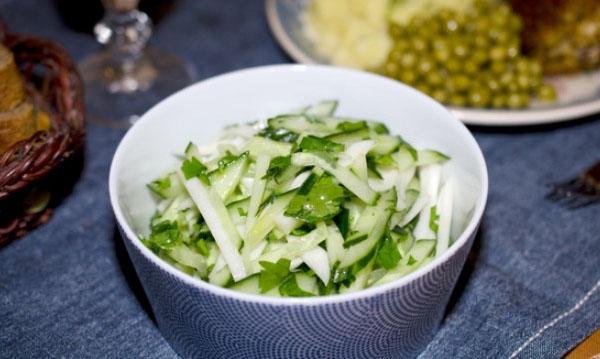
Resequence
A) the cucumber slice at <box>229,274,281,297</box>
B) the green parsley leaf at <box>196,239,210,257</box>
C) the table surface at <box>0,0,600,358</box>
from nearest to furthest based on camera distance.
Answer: the cucumber slice at <box>229,274,281,297</box> < the green parsley leaf at <box>196,239,210,257</box> < the table surface at <box>0,0,600,358</box>

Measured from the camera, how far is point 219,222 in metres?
1.21

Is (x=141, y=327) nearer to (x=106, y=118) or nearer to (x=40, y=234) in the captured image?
(x=40, y=234)

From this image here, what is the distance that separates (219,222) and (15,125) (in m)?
0.58

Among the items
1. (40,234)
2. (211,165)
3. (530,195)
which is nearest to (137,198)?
(211,165)

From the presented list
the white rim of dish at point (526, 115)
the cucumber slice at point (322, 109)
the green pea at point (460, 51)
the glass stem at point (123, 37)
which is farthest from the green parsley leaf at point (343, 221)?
the glass stem at point (123, 37)

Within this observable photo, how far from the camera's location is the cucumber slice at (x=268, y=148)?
1.31 metres

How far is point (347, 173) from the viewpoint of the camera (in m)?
1.23

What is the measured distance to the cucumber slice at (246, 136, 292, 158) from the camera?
1.31m

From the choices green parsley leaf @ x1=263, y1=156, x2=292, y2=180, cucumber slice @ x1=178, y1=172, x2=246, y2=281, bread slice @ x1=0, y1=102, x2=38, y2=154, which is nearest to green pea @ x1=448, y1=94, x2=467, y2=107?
green parsley leaf @ x1=263, y1=156, x2=292, y2=180

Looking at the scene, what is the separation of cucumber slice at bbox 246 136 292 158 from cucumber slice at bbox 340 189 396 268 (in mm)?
200

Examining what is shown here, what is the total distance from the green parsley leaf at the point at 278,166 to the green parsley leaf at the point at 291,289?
0.67ft

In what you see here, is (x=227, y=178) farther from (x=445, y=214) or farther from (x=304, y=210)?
(x=445, y=214)

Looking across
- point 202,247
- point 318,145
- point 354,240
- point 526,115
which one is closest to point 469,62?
point 526,115

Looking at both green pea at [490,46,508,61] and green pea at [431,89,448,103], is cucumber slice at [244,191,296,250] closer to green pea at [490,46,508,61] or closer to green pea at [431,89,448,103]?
green pea at [431,89,448,103]
